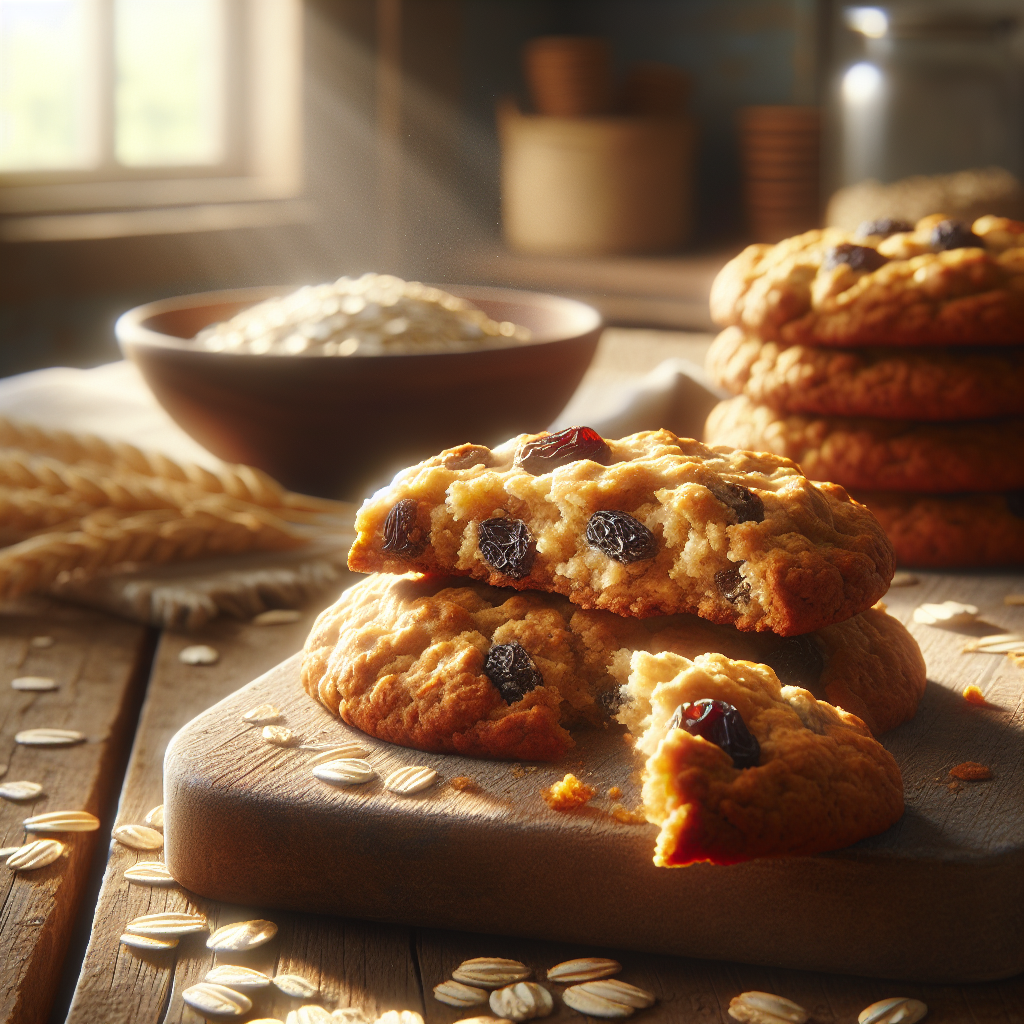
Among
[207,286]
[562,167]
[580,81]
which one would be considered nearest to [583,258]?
[562,167]

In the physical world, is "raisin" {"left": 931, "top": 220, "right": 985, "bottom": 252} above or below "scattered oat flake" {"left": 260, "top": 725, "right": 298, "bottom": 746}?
above

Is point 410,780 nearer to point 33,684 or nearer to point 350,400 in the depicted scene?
point 33,684

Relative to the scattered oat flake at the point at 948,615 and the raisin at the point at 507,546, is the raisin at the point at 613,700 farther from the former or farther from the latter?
the scattered oat flake at the point at 948,615

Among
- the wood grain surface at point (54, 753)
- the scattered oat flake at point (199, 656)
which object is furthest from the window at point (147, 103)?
the scattered oat flake at point (199, 656)

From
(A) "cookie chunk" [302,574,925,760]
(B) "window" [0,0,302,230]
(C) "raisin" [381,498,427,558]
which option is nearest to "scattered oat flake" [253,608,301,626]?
(A) "cookie chunk" [302,574,925,760]

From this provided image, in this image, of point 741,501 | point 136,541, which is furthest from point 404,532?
point 136,541

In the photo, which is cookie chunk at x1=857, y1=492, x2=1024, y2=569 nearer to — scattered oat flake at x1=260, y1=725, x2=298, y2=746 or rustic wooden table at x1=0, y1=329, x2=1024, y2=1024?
rustic wooden table at x1=0, y1=329, x2=1024, y2=1024
